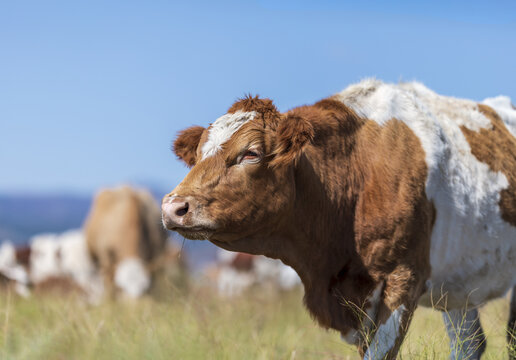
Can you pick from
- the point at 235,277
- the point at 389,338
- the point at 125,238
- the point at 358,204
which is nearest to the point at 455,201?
the point at 358,204

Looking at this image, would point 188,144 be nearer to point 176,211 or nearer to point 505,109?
point 176,211

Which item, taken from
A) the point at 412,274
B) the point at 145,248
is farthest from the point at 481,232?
the point at 145,248

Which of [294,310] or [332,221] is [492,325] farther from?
[294,310]

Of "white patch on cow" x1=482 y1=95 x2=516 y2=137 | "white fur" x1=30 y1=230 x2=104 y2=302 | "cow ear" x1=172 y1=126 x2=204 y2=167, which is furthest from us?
"white fur" x1=30 y1=230 x2=104 y2=302

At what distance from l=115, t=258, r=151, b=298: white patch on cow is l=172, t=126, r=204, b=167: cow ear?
10.6 metres

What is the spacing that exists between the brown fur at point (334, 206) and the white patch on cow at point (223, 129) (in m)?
0.06

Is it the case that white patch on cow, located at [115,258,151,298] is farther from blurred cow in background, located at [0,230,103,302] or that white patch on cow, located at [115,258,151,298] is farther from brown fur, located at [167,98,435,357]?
brown fur, located at [167,98,435,357]

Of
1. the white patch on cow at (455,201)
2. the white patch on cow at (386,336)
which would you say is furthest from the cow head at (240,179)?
the white patch on cow at (386,336)

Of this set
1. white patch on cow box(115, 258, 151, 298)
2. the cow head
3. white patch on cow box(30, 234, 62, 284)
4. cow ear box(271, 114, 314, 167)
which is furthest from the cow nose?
white patch on cow box(30, 234, 62, 284)

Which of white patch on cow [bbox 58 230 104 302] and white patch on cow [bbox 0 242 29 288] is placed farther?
white patch on cow [bbox 0 242 29 288]

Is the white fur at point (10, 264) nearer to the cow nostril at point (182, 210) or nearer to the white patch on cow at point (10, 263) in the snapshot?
the white patch on cow at point (10, 263)

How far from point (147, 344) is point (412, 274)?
2.30 metres

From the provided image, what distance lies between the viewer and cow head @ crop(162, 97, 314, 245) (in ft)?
13.9

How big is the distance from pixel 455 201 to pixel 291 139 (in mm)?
1509
